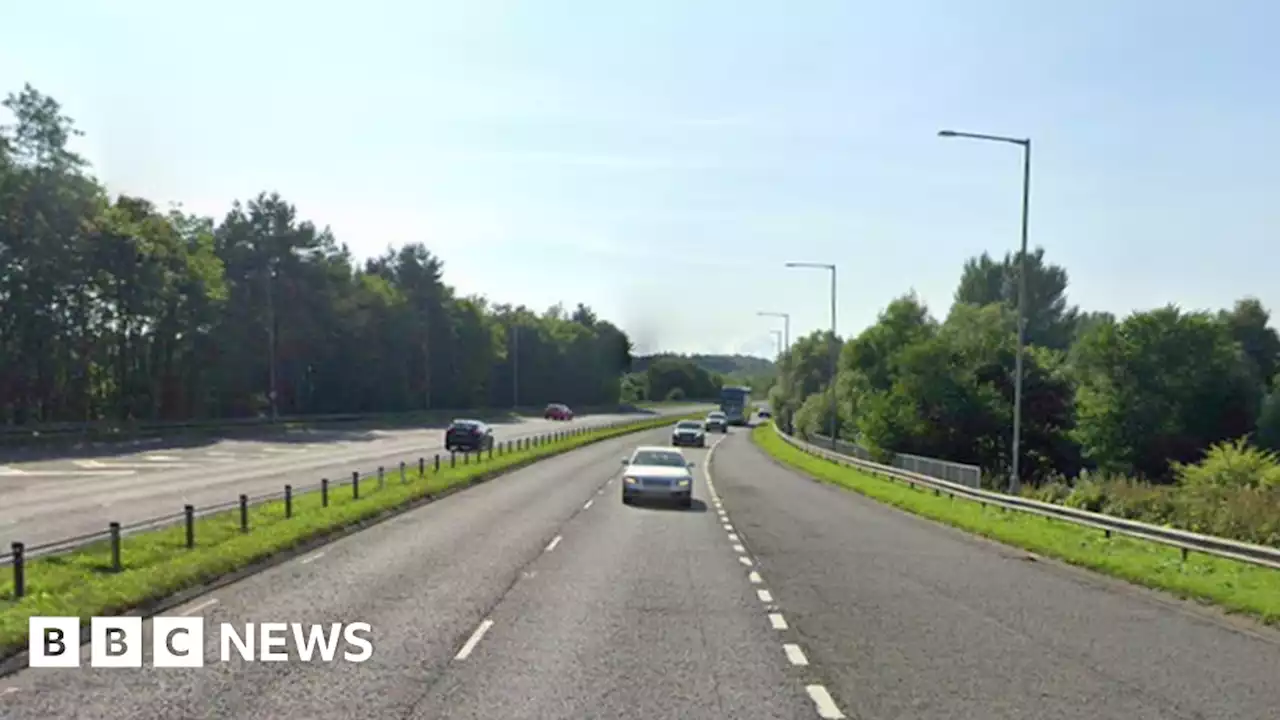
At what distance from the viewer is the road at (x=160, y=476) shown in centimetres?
2570

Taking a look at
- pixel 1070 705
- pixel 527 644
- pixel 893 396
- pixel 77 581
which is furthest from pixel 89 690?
pixel 893 396

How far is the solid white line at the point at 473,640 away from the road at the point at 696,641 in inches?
2.0

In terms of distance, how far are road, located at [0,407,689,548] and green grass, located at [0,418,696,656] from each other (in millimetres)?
2524

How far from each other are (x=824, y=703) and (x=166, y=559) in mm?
11490

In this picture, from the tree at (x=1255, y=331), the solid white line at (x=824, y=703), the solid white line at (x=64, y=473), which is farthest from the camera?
the tree at (x=1255, y=331)

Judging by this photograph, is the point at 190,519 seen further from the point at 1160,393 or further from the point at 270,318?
the point at 270,318

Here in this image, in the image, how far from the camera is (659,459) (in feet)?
116

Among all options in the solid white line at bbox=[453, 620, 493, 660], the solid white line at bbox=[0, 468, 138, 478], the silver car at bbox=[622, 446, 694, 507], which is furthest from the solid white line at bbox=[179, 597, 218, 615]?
the solid white line at bbox=[0, 468, 138, 478]

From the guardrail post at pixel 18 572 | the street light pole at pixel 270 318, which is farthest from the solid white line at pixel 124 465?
the street light pole at pixel 270 318

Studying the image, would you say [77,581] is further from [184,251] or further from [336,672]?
[184,251]

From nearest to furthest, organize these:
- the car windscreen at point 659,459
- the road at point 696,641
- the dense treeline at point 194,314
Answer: the road at point 696,641 → the car windscreen at point 659,459 → the dense treeline at point 194,314

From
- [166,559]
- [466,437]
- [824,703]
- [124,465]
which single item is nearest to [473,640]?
[824,703]

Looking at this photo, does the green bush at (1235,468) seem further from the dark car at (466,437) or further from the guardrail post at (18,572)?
the guardrail post at (18,572)

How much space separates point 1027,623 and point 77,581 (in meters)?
11.0
